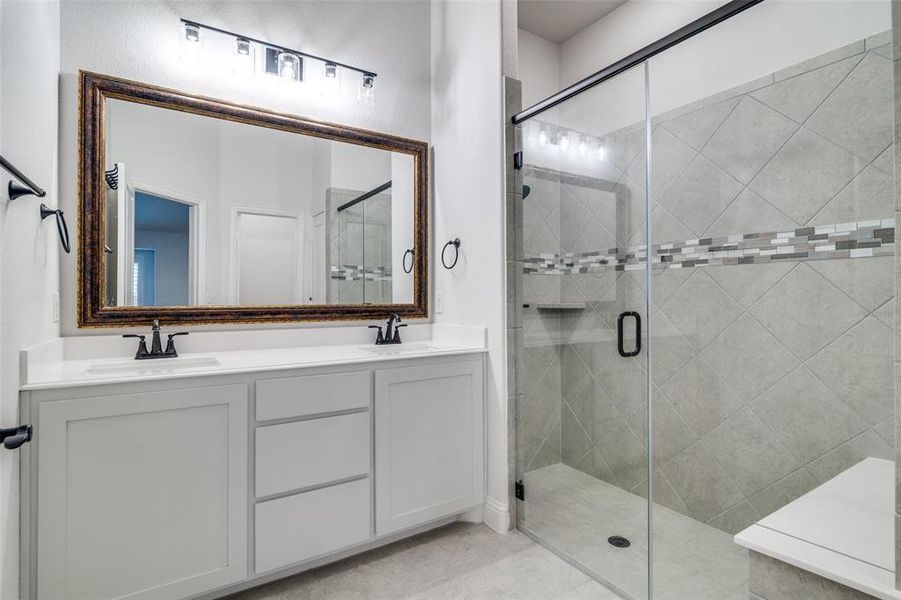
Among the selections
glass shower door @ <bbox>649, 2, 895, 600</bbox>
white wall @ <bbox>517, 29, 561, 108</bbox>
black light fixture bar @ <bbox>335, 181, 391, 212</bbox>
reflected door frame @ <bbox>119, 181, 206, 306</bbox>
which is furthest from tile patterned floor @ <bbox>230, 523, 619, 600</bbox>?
white wall @ <bbox>517, 29, 561, 108</bbox>

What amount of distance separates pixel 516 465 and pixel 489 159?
153cm

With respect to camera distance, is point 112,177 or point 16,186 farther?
point 112,177

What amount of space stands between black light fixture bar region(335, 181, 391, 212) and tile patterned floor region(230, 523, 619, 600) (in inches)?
66.9

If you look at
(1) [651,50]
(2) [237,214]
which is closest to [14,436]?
(2) [237,214]

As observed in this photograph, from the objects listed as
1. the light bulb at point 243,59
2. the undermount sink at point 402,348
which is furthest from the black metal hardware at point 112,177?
the undermount sink at point 402,348

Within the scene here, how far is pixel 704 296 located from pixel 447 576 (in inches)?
63.0

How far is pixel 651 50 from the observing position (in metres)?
1.71

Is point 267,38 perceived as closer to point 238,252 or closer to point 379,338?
point 238,252

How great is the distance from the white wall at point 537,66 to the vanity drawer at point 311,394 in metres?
2.36

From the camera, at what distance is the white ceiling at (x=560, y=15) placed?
115 inches

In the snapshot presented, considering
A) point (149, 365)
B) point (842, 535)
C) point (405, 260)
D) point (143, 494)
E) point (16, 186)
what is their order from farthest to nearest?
point (405, 260)
point (149, 365)
point (143, 494)
point (16, 186)
point (842, 535)

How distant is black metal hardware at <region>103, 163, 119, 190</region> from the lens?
193cm

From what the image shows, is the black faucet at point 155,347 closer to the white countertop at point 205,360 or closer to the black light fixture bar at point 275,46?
the white countertop at point 205,360

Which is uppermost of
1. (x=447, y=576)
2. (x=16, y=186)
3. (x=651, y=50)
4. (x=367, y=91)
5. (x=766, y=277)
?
(x=367, y=91)
